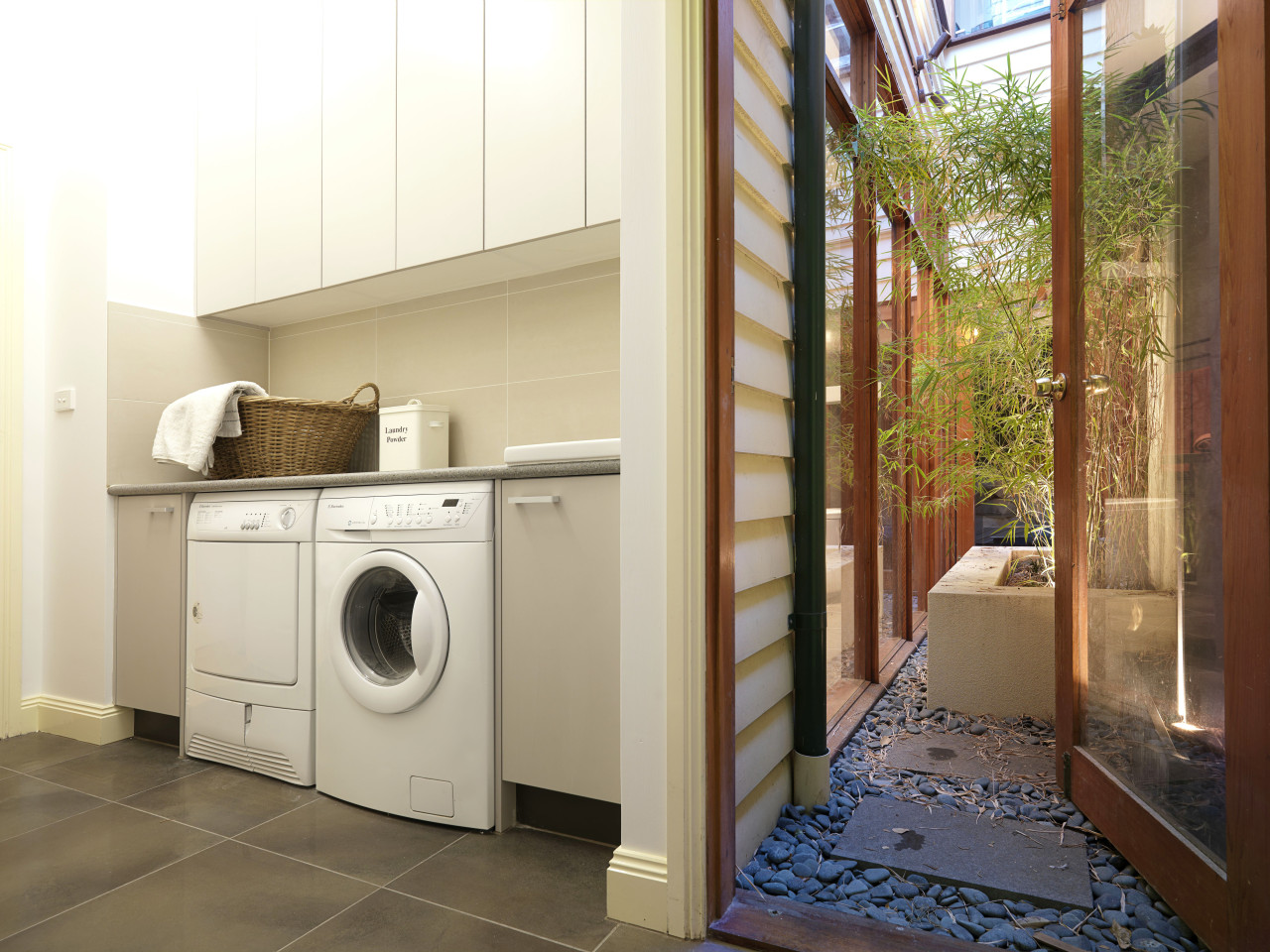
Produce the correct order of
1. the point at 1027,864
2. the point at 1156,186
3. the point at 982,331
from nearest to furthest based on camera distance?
the point at 1156,186, the point at 1027,864, the point at 982,331

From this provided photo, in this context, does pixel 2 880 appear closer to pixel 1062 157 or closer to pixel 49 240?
pixel 49 240

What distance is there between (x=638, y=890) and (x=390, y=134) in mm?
2188

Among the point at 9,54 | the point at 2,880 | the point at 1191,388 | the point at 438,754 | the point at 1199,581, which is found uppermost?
the point at 9,54

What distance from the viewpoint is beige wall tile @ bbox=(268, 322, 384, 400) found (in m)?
2.95

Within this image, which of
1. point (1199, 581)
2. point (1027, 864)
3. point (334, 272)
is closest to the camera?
point (1199, 581)

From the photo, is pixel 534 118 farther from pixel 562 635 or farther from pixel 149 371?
pixel 149 371

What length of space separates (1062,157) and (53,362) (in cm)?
315

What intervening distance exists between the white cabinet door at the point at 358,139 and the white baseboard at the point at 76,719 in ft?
5.25

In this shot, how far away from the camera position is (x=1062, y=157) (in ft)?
5.92

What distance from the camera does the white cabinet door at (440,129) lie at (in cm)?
223

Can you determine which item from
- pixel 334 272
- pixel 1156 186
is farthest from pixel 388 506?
pixel 1156 186

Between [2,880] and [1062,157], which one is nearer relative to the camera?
[2,880]

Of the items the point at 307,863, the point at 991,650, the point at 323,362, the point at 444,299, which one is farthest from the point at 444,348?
the point at 991,650

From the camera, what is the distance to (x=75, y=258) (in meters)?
2.65
